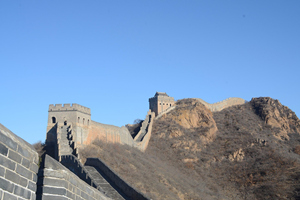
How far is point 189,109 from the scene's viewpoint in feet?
168

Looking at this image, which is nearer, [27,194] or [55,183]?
[27,194]

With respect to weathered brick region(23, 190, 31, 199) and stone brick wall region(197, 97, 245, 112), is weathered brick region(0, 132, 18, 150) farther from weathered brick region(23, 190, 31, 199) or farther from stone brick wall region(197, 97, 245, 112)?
stone brick wall region(197, 97, 245, 112)

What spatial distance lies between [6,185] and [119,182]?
15827 mm

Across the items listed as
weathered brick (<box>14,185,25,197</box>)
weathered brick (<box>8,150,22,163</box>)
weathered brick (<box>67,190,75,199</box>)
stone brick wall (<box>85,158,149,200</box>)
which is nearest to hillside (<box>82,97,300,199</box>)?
stone brick wall (<box>85,158,149,200</box>)

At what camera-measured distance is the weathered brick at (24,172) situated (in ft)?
17.7

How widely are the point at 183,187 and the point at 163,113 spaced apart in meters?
21.5

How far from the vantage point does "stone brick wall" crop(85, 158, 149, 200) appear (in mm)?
19031

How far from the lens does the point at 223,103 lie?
6219cm

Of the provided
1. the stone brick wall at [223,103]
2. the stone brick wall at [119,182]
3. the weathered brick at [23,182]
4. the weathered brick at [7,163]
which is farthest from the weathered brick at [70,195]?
the stone brick wall at [223,103]

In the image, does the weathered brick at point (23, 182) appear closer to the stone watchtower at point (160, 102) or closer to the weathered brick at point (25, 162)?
the weathered brick at point (25, 162)

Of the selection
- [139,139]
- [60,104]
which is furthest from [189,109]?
[60,104]

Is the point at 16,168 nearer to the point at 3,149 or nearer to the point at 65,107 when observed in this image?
the point at 3,149

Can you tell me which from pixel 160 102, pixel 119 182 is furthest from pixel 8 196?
pixel 160 102

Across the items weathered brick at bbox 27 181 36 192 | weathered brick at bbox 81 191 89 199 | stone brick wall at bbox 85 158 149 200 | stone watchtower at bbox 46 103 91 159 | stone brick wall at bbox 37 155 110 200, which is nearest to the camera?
weathered brick at bbox 27 181 36 192
